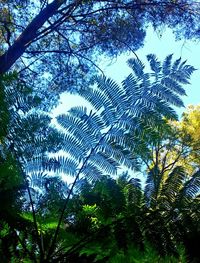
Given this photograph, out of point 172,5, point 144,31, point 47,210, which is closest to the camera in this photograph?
point 47,210

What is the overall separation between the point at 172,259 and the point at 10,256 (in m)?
1.02

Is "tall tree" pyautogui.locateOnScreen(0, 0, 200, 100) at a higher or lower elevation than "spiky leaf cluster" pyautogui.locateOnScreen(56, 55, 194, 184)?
higher

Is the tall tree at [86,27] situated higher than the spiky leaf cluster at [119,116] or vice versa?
the tall tree at [86,27]

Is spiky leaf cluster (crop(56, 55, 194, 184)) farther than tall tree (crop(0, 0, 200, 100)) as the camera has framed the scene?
No

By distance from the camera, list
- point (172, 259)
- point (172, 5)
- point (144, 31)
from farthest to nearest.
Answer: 1. point (144, 31)
2. point (172, 5)
3. point (172, 259)

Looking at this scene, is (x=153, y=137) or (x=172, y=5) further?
(x=172, y=5)

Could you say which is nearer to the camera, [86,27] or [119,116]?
[119,116]

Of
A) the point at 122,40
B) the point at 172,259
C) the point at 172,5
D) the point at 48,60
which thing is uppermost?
the point at 172,5

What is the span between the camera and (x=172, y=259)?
7.91ft

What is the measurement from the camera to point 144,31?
377 inches

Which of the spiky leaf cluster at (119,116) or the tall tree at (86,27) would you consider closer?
the spiky leaf cluster at (119,116)

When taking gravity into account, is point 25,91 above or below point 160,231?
above

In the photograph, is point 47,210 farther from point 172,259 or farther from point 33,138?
point 172,259

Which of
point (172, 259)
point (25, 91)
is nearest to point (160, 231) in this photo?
point (172, 259)
